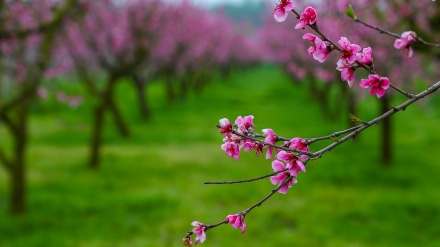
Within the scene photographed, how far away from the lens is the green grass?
35.4 ft

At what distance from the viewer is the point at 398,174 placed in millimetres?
15047

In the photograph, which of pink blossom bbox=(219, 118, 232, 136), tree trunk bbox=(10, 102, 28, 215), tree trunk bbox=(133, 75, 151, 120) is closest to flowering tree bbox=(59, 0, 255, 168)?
tree trunk bbox=(133, 75, 151, 120)

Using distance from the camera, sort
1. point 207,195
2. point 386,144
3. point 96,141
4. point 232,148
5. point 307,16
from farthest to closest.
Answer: point 96,141
point 386,144
point 207,195
point 232,148
point 307,16

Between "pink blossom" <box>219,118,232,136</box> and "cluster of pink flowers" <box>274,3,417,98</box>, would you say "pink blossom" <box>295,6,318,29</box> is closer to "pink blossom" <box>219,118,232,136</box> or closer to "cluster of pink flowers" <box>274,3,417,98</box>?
"cluster of pink flowers" <box>274,3,417,98</box>

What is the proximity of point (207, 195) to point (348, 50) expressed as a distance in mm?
11442

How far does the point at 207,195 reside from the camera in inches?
533

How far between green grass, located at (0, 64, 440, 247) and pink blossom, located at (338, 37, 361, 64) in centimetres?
828

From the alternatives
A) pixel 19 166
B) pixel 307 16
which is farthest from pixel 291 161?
pixel 19 166

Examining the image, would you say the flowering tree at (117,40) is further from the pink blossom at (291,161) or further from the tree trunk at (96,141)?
the pink blossom at (291,161)

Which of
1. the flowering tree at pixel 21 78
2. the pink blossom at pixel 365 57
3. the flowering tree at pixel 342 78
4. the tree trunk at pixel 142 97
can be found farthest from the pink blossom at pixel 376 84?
the tree trunk at pixel 142 97

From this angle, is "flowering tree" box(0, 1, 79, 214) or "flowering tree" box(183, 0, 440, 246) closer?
"flowering tree" box(183, 0, 440, 246)

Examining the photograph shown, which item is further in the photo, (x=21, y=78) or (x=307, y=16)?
(x=21, y=78)

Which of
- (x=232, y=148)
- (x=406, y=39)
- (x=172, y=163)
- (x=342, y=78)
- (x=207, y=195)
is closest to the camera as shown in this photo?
(x=406, y=39)

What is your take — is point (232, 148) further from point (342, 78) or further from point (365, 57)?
point (365, 57)
